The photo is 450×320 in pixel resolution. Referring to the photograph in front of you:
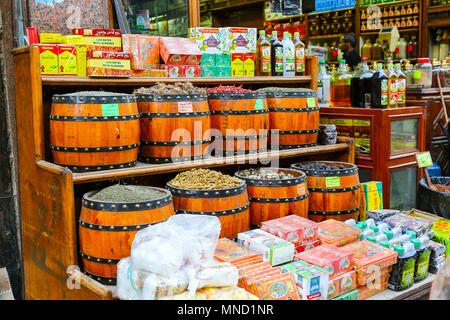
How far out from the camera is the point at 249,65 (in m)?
3.32

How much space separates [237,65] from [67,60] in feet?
3.93

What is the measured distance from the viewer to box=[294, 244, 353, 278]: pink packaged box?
2.13m

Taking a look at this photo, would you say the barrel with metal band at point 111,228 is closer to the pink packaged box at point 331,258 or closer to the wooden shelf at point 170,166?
the wooden shelf at point 170,166

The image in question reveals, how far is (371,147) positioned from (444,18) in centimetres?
414

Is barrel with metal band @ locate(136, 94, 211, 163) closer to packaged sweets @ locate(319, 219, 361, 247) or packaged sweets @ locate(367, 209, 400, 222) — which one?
packaged sweets @ locate(319, 219, 361, 247)

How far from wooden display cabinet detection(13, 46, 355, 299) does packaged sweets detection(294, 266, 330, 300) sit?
0.81m

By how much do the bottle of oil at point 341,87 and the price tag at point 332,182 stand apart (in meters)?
1.23

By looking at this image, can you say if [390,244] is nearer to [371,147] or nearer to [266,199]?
[266,199]

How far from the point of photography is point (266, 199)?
270 centimetres

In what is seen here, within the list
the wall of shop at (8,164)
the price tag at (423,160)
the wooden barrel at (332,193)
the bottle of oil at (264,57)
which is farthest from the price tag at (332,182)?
the wall of shop at (8,164)

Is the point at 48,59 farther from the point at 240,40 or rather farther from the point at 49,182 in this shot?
the point at 240,40

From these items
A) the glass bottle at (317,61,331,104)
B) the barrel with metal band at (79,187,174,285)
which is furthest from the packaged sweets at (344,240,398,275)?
the glass bottle at (317,61,331,104)
